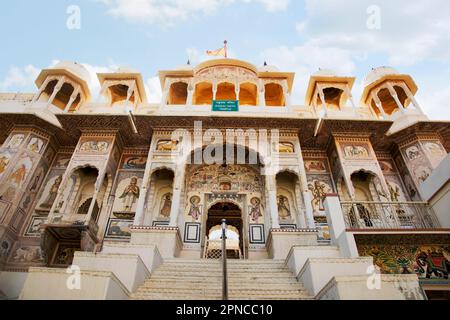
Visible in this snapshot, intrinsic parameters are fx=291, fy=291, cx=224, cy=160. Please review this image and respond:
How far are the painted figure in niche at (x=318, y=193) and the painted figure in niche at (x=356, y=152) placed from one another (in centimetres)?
154

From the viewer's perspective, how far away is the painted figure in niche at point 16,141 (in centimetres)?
1106

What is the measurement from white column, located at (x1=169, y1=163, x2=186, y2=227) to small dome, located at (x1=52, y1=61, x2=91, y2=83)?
7178 mm

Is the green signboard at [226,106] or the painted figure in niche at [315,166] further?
the painted figure in niche at [315,166]

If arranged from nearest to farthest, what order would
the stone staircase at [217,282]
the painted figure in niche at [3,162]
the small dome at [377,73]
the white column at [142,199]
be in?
the stone staircase at [217,282]
the white column at [142,199]
the painted figure in niche at [3,162]
the small dome at [377,73]

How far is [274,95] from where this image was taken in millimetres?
14992

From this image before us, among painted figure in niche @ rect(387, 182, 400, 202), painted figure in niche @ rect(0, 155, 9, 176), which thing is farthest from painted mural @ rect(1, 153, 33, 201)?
painted figure in niche @ rect(387, 182, 400, 202)

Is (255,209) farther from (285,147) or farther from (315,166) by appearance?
(315,166)

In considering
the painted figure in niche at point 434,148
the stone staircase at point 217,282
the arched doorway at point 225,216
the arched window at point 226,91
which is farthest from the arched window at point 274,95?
the stone staircase at point 217,282

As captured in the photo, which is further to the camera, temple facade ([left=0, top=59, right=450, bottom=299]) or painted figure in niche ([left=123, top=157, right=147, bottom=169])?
painted figure in niche ([left=123, top=157, right=147, bottom=169])

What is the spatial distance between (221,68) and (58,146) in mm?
8293

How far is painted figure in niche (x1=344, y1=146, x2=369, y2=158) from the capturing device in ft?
37.4

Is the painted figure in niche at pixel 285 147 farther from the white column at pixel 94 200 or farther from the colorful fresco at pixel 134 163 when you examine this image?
the white column at pixel 94 200

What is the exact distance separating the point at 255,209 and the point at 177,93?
7230mm

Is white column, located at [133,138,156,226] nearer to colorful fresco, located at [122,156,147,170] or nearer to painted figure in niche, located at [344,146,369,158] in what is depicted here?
colorful fresco, located at [122,156,147,170]
